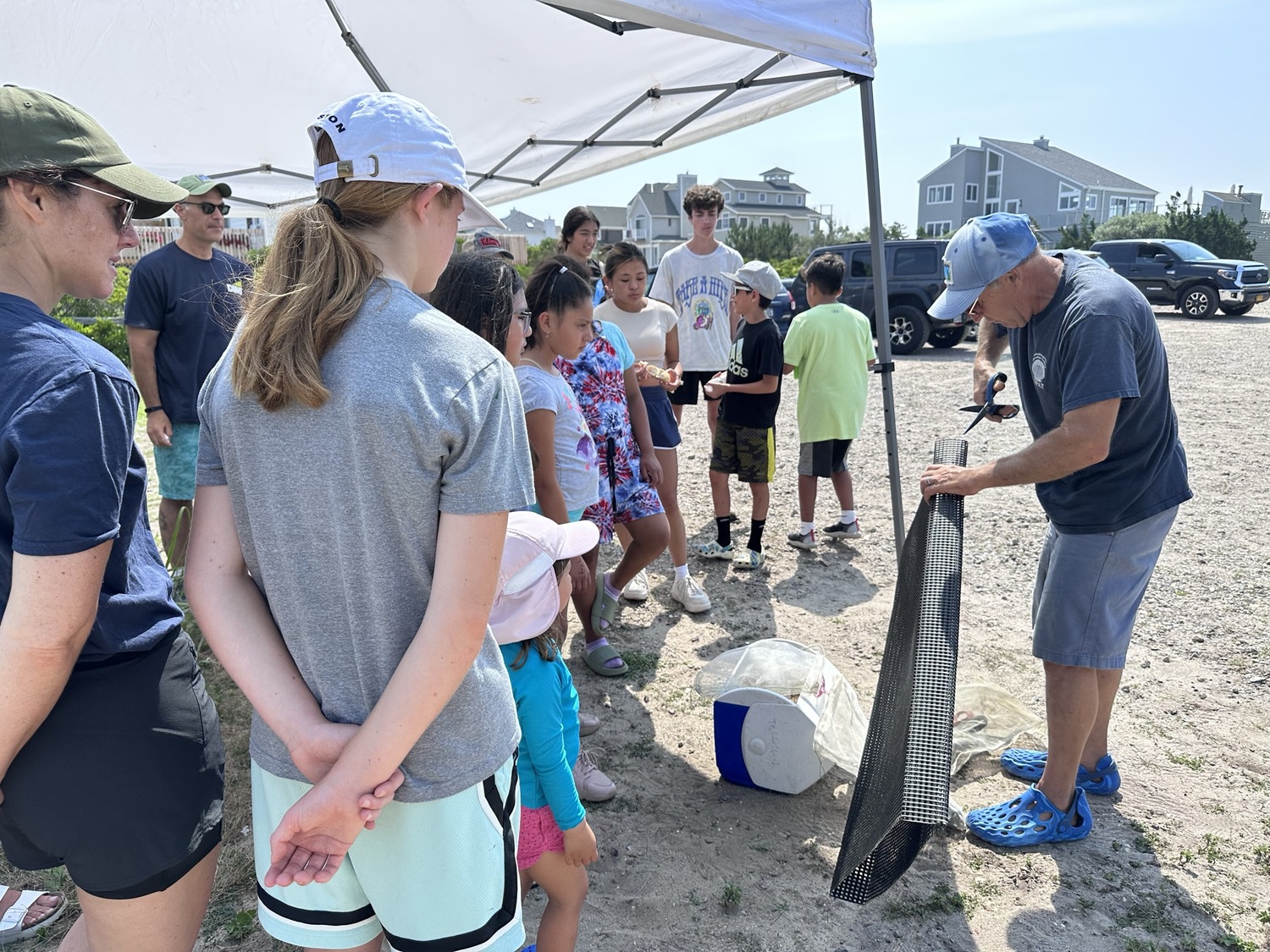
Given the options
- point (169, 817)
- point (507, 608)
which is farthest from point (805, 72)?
point (169, 817)

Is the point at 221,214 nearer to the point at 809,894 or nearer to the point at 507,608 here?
the point at 507,608

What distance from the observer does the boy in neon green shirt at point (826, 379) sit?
5.25m

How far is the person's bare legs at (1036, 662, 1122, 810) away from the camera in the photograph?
2.59 meters

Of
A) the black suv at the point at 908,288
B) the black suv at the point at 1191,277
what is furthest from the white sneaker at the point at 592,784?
the black suv at the point at 1191,277

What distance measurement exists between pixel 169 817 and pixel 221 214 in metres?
3.69

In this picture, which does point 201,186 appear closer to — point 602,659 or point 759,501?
point 602,659

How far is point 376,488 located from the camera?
3.66 feet

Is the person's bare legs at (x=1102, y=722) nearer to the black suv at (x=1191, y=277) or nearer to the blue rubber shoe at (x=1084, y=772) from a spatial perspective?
the blue rubber shoe at (x=1084, y=772)

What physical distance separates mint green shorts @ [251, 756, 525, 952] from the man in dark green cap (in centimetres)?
327

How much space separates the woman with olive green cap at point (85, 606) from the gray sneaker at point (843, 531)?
4539 millimetres

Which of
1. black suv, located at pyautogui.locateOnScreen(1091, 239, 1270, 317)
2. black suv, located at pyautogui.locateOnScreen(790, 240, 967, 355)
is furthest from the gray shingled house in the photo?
black suv, located at pyautogui.locateOnScreen(790, 240, 967, 355)

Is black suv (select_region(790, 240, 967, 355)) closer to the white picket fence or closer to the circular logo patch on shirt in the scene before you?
the circular logo patch on shirt

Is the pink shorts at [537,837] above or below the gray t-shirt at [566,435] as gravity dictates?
below

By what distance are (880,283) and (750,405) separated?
4.97 feet
